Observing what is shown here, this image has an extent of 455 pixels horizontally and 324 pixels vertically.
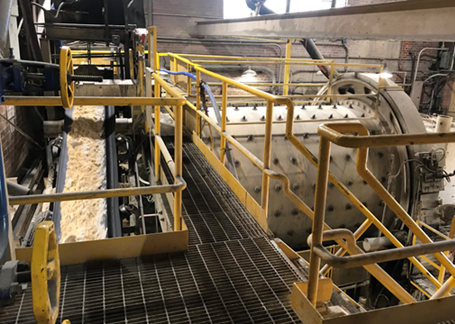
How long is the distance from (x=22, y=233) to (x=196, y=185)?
2598 millimetres

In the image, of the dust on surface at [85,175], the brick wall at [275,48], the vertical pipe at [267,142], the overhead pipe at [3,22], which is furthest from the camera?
the brick wall at [275,48]

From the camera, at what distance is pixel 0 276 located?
1487mm

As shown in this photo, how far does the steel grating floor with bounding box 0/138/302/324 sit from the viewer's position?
2322 mm

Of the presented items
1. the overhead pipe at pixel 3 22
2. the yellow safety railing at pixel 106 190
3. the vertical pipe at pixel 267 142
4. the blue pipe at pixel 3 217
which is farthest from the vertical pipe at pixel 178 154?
the blue pipe at pixel 3 217

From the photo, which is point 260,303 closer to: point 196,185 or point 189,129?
point 196,185

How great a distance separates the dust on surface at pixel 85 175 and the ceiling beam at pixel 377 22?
3.78 meters

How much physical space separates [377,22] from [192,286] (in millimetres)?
4344

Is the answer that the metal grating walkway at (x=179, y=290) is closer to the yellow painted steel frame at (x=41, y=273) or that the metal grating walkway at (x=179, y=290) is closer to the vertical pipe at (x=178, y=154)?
the vertical pipe at (x=178, y=154)

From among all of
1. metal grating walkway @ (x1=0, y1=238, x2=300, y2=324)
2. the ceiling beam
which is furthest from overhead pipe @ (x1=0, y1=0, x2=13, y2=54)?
the ceiling beam

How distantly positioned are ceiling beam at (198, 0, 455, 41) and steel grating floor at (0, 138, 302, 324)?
3.12 metres

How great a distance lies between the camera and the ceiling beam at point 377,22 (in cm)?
425

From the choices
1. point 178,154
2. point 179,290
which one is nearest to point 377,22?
point 178,154

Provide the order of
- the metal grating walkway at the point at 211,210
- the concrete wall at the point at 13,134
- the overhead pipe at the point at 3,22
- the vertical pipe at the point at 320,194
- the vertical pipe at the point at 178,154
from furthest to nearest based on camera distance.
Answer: the concrete wall at the point at 13,134 → the metal grating walkway at the point at 211,210 → the vertical pipe at the point at 178,154 → the overhead pipe at the point at 3,22 → the vertical pipe at the point at 320,194

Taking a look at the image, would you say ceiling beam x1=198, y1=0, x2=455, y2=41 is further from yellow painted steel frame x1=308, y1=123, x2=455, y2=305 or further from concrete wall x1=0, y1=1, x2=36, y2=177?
concrete wall x1=0, y1=1, x2=36, y2=177
